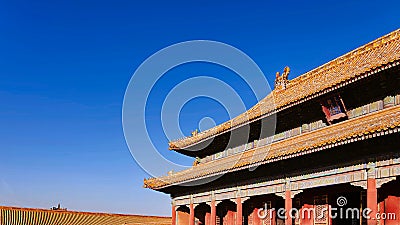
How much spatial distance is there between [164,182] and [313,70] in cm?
A: 1035

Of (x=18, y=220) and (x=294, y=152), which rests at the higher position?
(x=294, y=152)

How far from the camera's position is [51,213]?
35062mm

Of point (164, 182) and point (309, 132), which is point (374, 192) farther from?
point (164, 182)

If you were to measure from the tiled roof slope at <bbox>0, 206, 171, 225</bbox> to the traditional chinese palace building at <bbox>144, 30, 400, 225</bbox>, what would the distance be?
12303 mm

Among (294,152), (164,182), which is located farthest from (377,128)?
(164,182)

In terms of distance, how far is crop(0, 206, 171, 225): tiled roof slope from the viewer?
33.4 m

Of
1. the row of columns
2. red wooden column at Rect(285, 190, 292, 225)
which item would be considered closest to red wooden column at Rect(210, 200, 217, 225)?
the row of columns

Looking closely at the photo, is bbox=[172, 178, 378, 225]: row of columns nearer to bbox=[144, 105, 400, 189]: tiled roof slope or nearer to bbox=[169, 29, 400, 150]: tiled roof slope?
bbox=[144, 105, 400, 189]: tiled roof slope

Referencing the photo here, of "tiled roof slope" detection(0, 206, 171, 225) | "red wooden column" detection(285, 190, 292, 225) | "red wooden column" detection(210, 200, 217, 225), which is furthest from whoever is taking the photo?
"tiled roof slope" detection(0, 206, 171, 225)

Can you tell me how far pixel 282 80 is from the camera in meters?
25.3

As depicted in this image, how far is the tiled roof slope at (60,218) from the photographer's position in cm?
3338

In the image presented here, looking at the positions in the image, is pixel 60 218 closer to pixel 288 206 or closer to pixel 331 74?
pixel 288 206

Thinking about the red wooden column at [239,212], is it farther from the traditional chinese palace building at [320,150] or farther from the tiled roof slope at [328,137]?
the tiled roof slope at [328,137]

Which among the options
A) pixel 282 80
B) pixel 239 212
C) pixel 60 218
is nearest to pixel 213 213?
pixel 239 212
